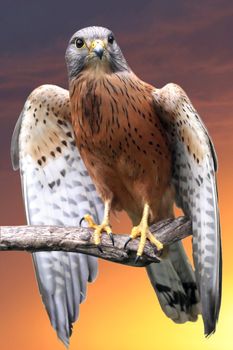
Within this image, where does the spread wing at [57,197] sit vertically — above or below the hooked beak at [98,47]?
below

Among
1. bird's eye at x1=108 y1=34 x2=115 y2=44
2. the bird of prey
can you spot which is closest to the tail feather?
the bird of prey

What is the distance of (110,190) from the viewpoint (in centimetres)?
616

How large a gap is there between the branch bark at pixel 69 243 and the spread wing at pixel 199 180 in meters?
0.31

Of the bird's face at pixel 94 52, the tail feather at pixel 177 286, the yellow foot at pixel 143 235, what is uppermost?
the bird's face at pixel 94 52

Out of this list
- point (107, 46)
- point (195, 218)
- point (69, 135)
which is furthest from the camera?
point (69, 135)

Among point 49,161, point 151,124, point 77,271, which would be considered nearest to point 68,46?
point 151,124

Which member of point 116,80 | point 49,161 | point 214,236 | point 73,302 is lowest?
point 73,302

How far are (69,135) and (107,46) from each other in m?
1.09

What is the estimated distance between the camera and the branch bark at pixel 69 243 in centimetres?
591

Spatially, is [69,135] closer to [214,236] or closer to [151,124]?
[151,124]

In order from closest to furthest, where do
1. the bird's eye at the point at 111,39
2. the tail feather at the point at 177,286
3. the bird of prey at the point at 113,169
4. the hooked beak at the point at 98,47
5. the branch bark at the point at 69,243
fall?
the hooked beak at the point at 98,47, the bird's eye at the point at 111,39, the bird of prey at the point at 113,169, the branch bark at the point at 69,243, the tail feather at the point at 177,286

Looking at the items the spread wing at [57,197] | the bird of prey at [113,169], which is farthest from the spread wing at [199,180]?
the spread wing at [57,197]

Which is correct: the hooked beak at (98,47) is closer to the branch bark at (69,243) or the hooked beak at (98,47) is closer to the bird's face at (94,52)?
the bird's face at (94,52)

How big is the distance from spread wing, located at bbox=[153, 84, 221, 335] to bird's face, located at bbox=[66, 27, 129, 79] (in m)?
0.37
